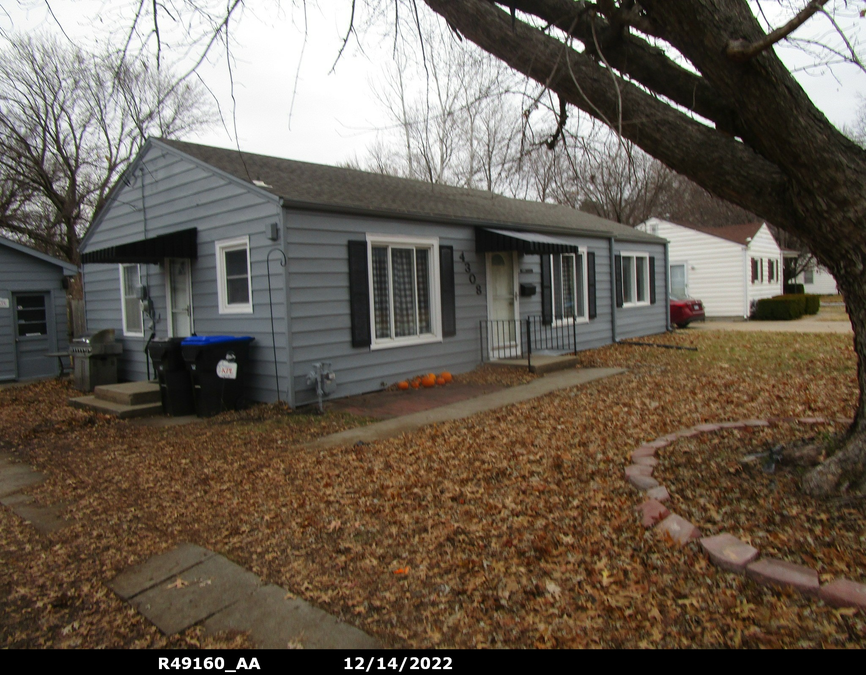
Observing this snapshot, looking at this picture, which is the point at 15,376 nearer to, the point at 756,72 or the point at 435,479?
the point at 435,479

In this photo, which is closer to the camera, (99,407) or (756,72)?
(756,72)

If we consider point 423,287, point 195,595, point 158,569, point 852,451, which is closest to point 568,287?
point 423,287

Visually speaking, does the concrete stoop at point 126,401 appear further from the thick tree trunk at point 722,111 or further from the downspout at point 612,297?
the downspout at point 612,297

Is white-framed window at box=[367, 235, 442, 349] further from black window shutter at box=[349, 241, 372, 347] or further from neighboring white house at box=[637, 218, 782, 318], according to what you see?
neighboring white house at box=[637, 218, 782, 318]

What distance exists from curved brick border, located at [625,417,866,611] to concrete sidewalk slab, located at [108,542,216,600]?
2.68m

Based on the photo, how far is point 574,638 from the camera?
8.09ft

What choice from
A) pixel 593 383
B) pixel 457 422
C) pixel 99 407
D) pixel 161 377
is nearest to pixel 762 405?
pixel 593 383

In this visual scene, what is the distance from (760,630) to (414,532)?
195 centimetres

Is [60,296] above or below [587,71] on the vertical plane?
below

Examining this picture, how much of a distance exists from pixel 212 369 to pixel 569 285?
792 cm

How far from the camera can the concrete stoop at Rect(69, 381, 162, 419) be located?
7.89 metres

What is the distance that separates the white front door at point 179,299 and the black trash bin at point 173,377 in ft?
5.09

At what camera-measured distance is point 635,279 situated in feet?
50.0

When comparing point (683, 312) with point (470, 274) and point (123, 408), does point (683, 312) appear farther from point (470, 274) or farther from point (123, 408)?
point (123, 408)
